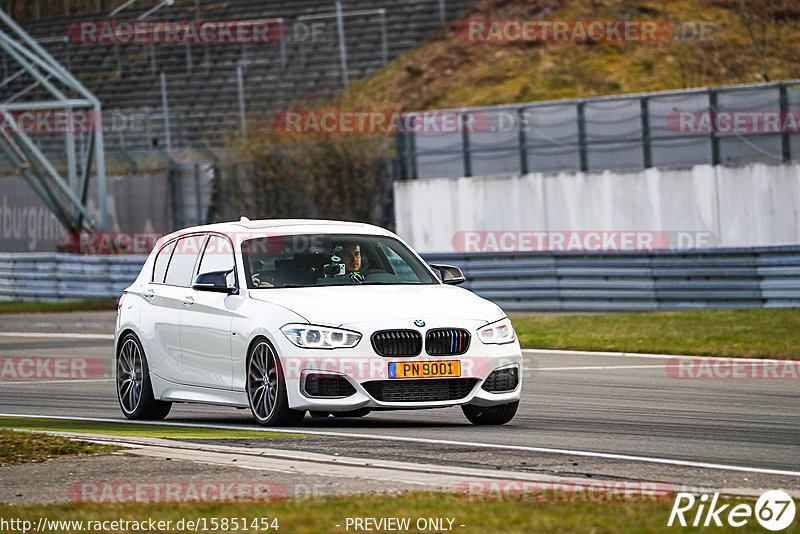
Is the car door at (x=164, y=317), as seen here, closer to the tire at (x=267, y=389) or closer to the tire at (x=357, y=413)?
the tire at (x=267, y=389)

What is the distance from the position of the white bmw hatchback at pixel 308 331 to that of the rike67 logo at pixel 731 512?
347 centimetres

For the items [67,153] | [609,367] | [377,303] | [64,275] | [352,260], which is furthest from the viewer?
[67,153]

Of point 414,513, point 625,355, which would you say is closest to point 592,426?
point 414,513

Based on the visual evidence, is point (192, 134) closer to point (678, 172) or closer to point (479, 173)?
point (479, 173)

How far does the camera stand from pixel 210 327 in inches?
453

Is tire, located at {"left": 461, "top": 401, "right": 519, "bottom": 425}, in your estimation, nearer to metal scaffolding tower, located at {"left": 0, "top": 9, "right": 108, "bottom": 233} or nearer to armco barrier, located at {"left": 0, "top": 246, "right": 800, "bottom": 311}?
armco barrier, located at {"left": 0, "top": 246, "right": 800, "bottom": 311}

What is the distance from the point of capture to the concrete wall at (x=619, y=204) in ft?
96.4

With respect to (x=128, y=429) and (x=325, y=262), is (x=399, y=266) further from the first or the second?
(x=128, y=429)

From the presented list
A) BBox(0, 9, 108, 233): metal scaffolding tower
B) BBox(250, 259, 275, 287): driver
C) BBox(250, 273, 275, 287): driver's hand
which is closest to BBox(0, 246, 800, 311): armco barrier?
BBox(0, 9, 108, 233): metal scaffolding tower

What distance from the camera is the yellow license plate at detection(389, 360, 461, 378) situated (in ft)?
34.4

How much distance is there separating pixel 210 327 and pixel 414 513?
195 inches

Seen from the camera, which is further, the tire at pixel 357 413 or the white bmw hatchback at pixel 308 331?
the tire at pixel 357 413

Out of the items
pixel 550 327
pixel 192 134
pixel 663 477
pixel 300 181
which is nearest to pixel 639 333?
pixel 550 327

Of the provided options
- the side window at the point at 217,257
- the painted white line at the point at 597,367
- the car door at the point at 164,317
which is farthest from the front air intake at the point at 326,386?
the painted white line at the point at 597,367
